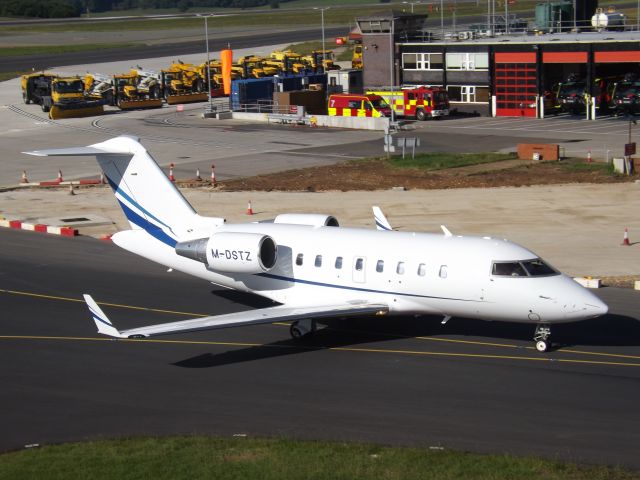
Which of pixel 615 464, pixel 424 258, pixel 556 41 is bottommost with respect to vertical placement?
pixel 615 464

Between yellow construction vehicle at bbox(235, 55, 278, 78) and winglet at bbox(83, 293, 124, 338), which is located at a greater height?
yellow construction vehicle at bbox(235, 55, 278, 78)

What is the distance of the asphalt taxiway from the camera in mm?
22172

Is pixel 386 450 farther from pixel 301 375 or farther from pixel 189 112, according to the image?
pixel 189 112

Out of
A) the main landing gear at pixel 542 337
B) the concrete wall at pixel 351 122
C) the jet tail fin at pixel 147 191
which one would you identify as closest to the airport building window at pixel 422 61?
the concrete wall at pixel 351 122

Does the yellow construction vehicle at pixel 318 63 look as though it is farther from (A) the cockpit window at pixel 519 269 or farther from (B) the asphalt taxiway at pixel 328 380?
(A) the cockpit window at pixel 519 269

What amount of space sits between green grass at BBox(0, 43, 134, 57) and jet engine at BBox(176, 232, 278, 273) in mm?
125866

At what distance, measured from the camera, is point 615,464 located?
1992 cm

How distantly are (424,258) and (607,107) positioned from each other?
56.8m

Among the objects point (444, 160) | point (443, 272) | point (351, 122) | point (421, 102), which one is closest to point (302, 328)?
point (443, 272)

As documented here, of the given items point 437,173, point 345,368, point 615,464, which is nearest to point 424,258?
point 345,368

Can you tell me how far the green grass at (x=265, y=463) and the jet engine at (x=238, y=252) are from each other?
Result: 789 cm

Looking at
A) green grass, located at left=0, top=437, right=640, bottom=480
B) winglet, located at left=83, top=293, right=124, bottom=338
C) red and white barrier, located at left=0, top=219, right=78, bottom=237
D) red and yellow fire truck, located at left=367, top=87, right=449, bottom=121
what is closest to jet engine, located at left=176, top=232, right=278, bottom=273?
winglet, located at left=83, top=293, right=124, bottom=338

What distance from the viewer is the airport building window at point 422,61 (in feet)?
279

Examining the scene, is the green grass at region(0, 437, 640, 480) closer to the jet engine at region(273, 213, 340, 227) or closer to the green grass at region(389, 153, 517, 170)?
the jet engine at region(273, 213, 340, 227)
